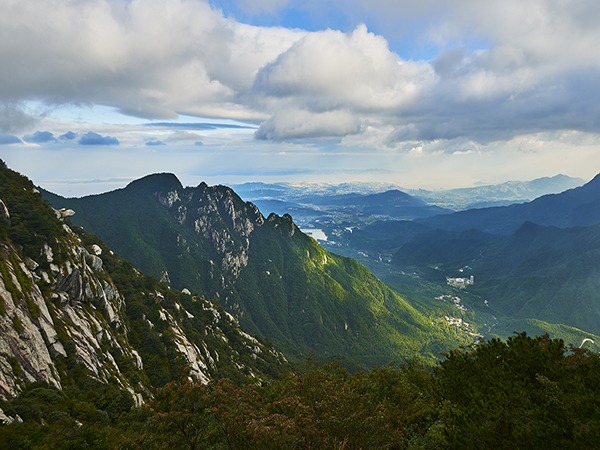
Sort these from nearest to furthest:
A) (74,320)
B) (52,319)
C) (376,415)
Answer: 1. (376,415)
2. (52,319)
3. (74,320)

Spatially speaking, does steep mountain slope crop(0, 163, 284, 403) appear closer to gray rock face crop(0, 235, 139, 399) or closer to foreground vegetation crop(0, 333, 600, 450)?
gray rock face crop(0, 235, 139, 399)

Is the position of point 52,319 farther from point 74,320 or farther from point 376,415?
point 376,415

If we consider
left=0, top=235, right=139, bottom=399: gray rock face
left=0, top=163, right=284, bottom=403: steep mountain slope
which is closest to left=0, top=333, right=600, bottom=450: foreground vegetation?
left=0, top=235, right=139, bottom=399: gray rock face

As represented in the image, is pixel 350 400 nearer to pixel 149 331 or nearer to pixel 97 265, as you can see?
pixel 149 331

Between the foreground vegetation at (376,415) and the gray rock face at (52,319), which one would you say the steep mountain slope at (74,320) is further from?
the foreground vegetation at (376,415)

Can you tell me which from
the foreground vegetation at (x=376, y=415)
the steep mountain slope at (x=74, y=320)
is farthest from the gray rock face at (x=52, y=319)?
the foreground vegetation at (x=376, y=415)

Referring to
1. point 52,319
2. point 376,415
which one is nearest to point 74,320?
point 52,319
